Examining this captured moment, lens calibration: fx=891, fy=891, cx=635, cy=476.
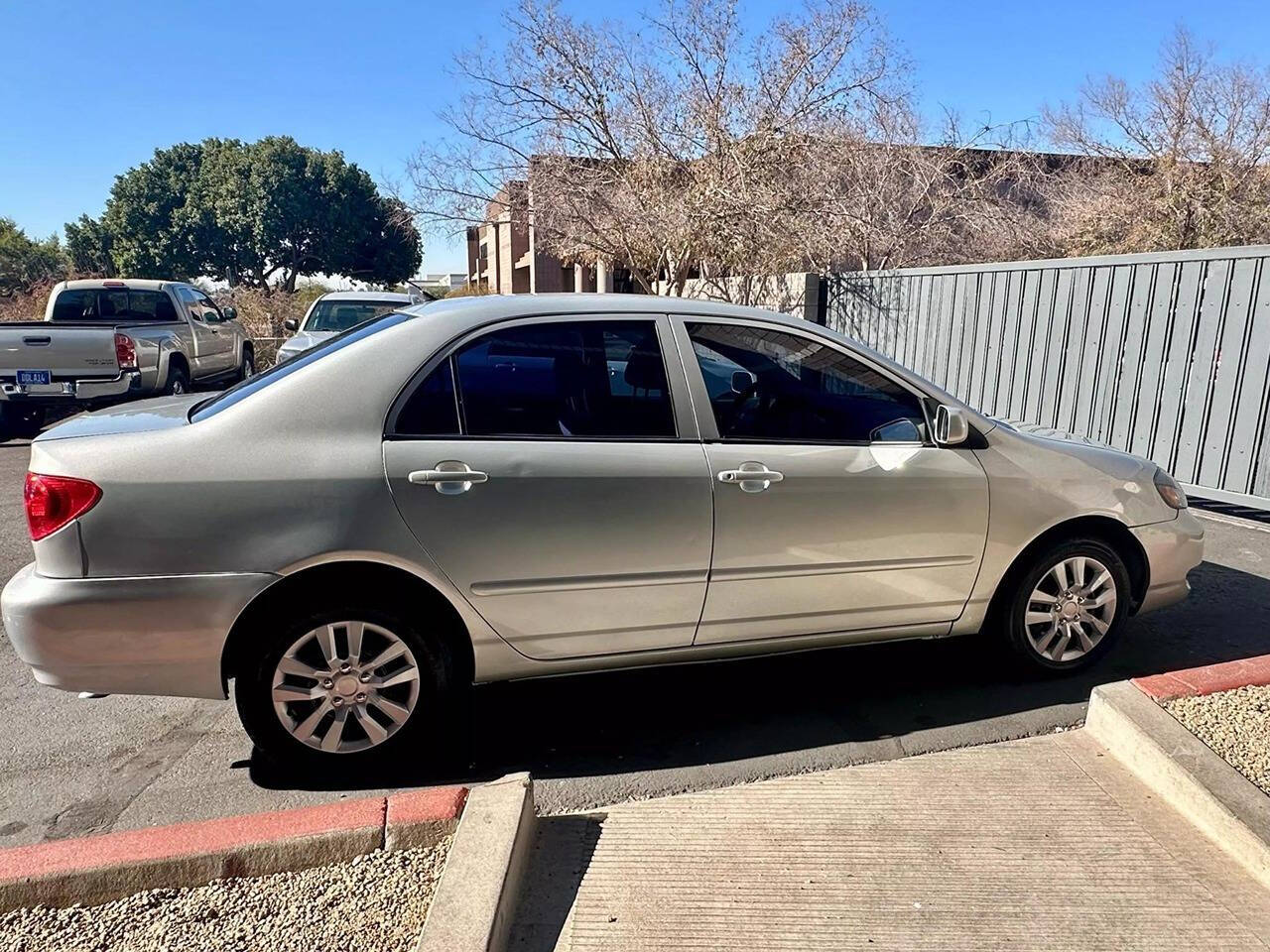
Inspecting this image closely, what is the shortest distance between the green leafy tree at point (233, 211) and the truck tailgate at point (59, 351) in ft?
119

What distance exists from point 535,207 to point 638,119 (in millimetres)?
2085

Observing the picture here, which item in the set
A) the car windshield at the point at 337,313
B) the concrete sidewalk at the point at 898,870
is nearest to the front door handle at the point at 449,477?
the concrete sidewalk at the point at 898,870

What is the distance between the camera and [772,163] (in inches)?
533

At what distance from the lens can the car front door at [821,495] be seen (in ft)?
11.6

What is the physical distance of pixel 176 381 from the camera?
40.8ft

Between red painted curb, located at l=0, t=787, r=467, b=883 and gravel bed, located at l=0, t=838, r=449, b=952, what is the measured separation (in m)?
0.10

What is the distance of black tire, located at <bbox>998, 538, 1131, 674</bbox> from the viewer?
4.03 meters

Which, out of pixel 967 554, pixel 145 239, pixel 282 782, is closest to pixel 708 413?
pixel 967 554

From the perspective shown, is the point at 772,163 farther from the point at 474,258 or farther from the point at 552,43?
the point at 474,258

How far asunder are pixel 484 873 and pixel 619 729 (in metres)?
1.28

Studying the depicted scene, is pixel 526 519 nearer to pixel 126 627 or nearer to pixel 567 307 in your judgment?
pixel 567 307

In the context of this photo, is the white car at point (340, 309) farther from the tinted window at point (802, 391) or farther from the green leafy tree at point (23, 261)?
the green leafy tree at point (23, 261)

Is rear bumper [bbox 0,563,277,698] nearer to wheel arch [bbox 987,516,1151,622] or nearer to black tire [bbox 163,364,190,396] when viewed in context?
wheel arch [bbox 987,516,1151,622]

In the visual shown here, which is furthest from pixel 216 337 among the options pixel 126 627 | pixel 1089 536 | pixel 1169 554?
pixel 1169 554
